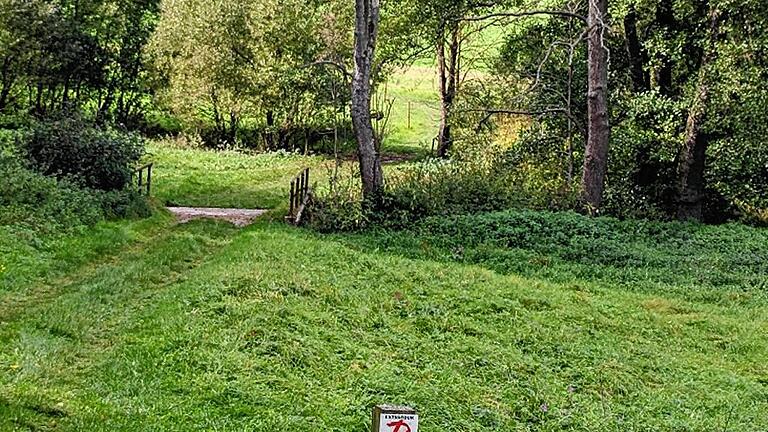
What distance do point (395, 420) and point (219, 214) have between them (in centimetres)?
1434

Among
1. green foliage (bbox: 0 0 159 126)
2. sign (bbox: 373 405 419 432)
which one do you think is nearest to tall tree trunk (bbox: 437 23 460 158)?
green foliage (bbox: 0 0 159 126)

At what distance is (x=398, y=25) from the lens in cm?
2630

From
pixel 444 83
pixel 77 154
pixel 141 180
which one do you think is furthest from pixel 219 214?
pixel 444 83

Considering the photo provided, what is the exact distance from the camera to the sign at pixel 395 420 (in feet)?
12.9

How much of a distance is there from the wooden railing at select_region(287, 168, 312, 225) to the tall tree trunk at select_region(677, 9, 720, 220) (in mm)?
8879

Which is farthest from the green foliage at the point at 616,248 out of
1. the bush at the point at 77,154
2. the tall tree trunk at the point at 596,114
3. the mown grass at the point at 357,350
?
the bush at the point at 77,154

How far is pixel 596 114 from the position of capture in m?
16.6

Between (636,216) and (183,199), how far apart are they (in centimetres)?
1132

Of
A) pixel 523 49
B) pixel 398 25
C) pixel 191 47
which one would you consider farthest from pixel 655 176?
pixel 191 47

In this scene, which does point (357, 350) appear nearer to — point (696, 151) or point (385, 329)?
point (385, 329)

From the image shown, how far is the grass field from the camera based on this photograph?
6703 mm

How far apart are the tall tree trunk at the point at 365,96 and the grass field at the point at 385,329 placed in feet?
5.24

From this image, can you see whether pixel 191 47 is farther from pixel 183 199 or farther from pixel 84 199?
pixel 84 199

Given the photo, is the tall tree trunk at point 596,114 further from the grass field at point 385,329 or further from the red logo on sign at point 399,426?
the red logo on sign at point 399,426
